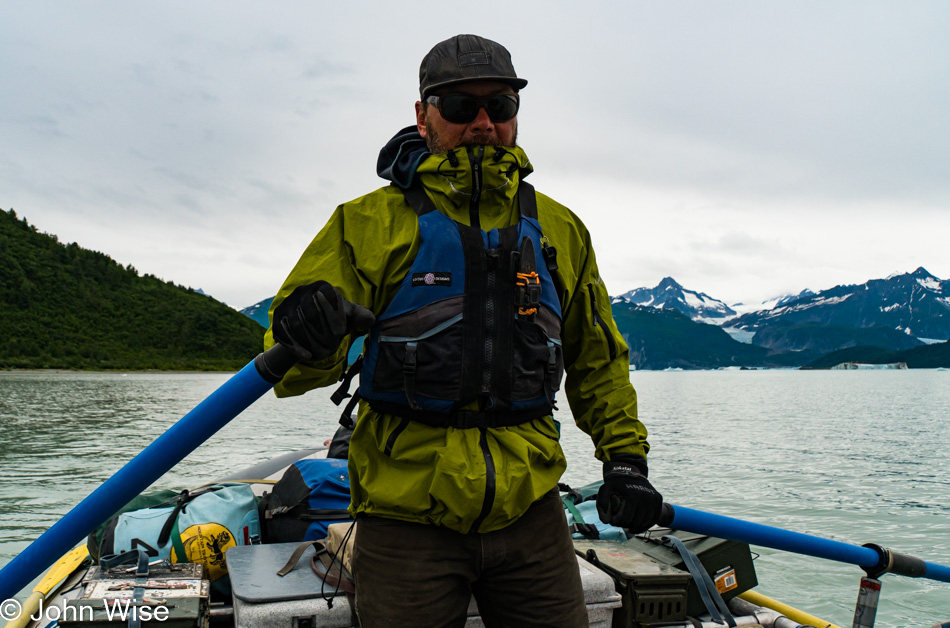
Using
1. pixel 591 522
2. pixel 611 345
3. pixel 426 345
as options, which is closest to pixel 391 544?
pixel 426 345

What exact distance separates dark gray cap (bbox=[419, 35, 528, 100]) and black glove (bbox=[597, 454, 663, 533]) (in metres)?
1.33

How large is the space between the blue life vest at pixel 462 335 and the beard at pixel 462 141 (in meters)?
0.21

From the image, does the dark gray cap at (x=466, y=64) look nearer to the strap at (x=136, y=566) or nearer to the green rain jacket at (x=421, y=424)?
the green rain jacket at (x=421, y=424)

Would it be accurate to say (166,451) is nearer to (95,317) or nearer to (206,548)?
(206,548)

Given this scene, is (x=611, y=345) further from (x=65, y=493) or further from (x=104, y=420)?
(x=104, y=420)

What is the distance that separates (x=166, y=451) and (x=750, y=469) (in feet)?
67.3

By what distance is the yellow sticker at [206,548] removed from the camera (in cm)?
385

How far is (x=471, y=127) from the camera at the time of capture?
7.37ft

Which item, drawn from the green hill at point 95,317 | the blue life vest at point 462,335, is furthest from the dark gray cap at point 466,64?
the green hill at point 95,317

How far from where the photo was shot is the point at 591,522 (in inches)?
190

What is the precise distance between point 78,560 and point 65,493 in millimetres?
11091

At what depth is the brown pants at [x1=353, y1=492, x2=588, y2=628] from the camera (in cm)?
194

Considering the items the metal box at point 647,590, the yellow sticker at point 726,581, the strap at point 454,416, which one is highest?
the strap at point 454,416

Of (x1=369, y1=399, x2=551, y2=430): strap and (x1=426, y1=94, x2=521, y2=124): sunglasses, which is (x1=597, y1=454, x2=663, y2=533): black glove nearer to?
(x1=369, y1=399, x2=551, y2=430): strap
